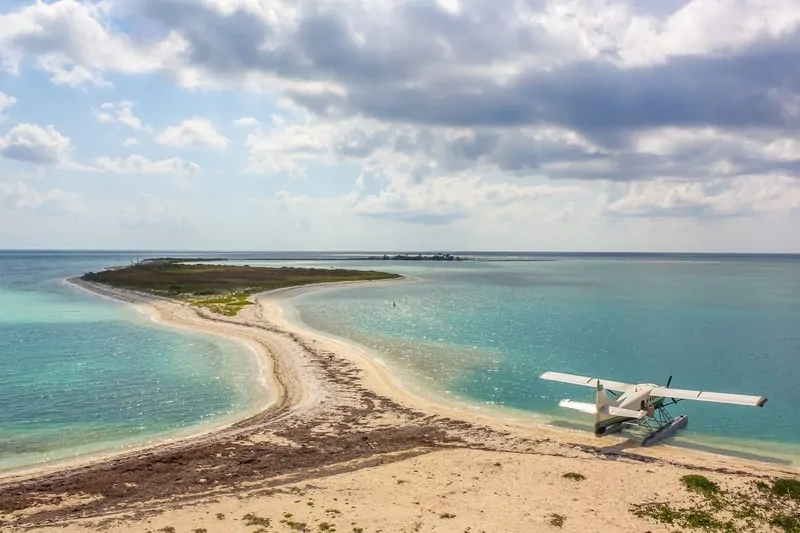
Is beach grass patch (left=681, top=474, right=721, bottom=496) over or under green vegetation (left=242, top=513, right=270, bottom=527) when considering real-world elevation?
under

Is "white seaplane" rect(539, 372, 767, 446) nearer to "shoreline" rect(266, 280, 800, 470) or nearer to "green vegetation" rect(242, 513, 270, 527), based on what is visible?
"shoreline" rect(266, 280, 800, 470)

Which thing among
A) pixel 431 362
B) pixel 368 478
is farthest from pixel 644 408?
pixel 431 362

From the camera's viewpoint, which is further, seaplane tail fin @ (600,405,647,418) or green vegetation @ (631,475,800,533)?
seaplane tail fin @ (600,405,647,418)

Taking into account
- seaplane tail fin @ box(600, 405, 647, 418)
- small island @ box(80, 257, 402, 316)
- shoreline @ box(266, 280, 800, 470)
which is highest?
small island @ box(80, 257, 402, 316)

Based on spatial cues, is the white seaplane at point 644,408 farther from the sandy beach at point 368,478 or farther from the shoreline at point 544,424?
the sandy beach at point 368,478

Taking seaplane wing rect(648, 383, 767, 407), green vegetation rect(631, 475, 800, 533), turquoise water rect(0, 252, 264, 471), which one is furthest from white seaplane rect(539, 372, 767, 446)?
turquoise water rect(0, 252, 264, 471)
